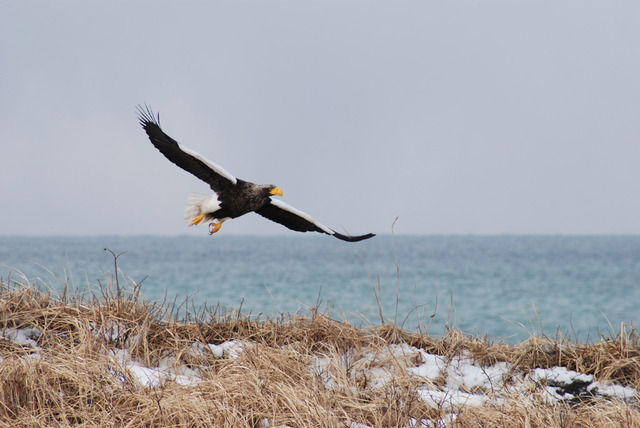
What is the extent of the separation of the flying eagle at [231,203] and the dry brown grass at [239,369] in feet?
5.63

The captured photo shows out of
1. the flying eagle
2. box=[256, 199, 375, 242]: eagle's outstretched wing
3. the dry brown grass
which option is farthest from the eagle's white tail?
the dry brown grass

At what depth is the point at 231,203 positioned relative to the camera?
6.52 m

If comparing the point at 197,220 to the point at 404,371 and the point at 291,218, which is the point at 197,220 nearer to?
the point at 291,218

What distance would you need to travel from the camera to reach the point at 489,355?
4523 mm

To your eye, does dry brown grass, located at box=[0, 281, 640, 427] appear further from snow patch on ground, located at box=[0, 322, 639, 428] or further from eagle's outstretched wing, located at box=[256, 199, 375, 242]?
eagle's outstretched wing, located at box=[256, 199, 375, 242]

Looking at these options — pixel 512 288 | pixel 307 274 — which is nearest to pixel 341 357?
pixel 512 288

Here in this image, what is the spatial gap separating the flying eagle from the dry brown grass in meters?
1.72

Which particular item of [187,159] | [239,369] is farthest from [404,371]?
[187,159]

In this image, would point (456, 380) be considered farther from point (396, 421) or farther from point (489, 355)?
point (396, 421)

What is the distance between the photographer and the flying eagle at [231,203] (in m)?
6.14

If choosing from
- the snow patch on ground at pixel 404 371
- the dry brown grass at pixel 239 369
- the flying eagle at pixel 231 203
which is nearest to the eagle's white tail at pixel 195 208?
the flying eagle at pixel 231 203

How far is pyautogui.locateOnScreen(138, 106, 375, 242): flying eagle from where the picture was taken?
20.1ft

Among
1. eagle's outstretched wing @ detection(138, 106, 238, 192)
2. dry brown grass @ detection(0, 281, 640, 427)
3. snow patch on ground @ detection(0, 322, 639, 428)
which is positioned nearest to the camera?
dry brown grass @ detection(0, 281, 640, 427)

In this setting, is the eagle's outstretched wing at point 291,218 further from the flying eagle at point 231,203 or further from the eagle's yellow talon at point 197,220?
the eagle's yellow talon at point 197,220
